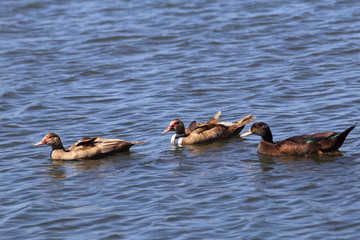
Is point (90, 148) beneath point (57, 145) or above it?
beneath

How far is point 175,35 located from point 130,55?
244cm

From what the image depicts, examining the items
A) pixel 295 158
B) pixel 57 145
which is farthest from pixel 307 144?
pixel 57 145

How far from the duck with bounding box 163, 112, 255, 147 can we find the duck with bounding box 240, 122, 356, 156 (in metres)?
1.28

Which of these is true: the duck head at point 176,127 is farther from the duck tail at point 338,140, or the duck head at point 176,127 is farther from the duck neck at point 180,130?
the duck tail at point 338,140

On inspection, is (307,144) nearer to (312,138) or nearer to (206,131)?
(312,138)

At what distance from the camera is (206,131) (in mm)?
13141

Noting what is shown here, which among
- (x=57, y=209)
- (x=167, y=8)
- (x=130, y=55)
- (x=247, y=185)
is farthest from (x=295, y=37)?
(x=57, y=209)

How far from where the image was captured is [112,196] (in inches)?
401

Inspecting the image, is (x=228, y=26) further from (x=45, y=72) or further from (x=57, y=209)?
(x=57, y=209)

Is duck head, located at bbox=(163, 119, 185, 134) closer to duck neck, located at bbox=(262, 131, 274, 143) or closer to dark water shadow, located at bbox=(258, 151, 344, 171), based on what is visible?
duck neck, located at bbox=(262, 131, 274, 143)

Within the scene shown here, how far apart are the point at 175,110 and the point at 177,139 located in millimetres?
1980

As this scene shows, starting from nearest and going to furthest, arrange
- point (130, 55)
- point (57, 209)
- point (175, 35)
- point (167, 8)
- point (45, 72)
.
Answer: point (57, 209), point (45, 72), point (130, 55), point (175, 35), point (167, 8)

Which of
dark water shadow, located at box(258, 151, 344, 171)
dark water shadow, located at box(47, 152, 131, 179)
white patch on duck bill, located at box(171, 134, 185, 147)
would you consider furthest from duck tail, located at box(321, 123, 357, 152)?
dark water shadow, located at box(47, 152, 131, 179)

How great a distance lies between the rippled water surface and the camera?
9.22 m
